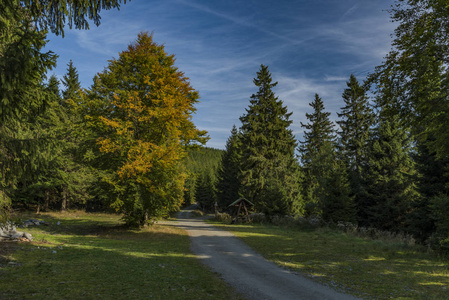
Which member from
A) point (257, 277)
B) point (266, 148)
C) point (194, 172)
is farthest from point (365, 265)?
point (266, 148)

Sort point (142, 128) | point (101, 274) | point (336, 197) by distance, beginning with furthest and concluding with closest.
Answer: point (336, 197), point (142, 128), point (101, 274)

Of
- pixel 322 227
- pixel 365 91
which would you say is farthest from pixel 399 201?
pixel 365 91

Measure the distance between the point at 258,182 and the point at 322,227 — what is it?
10.2m

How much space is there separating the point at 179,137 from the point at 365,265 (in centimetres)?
1338

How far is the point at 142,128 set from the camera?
17141 mm

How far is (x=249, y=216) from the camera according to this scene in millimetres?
28375

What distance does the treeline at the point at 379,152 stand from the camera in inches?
354

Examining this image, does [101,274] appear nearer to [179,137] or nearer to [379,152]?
[179,137]

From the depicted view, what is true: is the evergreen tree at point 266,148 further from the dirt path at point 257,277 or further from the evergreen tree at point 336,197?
the dirt path at point 257,277

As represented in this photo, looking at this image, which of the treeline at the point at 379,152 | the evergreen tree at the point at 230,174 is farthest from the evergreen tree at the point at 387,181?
the evergreen tree at the point at 230,174

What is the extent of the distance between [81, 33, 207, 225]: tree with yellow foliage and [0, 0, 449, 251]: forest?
91 millimetres

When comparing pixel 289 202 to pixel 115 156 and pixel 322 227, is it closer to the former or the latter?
pixel 322 227

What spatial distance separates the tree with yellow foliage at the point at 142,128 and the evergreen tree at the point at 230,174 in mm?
25801

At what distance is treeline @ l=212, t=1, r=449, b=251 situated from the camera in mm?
8984
